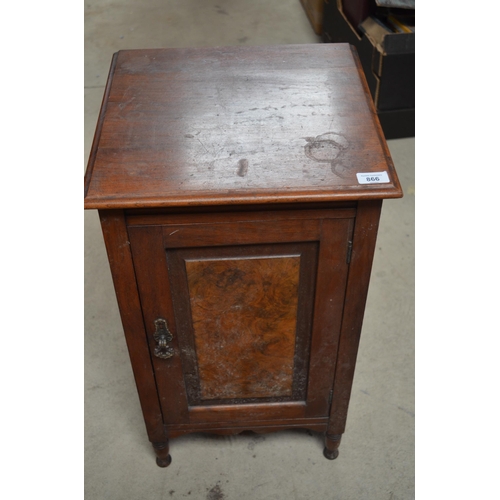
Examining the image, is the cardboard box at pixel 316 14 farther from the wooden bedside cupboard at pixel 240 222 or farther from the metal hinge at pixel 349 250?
the metal hinge at pixel 349 250

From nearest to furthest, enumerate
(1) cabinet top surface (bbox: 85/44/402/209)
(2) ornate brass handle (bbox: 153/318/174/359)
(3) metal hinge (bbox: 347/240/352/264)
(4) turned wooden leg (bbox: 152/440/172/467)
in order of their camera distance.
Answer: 1. (1) cabinet top surface (bbox: 85/44/402/209)
2. (3) metal hinge (bbox: 347/240/352/264)
3. (2) ornate brass handle (bbox: 153/318/174/359)
4. (4) turned wooden leg (bbox: 152/440/172/467)

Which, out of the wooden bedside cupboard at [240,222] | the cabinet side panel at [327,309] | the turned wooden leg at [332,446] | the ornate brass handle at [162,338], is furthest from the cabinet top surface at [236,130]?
the turned wooden leg at [332,446]

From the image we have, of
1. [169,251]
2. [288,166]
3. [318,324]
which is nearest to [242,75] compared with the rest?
[288,166]

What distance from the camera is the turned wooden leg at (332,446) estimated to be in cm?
165

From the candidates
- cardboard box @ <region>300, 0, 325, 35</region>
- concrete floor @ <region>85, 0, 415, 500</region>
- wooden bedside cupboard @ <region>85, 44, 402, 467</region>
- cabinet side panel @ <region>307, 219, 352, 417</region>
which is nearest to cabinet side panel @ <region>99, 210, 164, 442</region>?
wooden bedside cupboard @ <region>85, 44, 402, 467</region>

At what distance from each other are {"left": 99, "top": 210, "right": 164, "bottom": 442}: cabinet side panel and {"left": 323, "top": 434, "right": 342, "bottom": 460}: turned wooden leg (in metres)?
0.46

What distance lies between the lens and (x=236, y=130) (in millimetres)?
1239

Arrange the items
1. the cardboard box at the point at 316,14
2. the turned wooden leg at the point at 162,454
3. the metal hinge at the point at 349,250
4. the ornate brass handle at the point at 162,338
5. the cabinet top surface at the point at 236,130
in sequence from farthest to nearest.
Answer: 1. the cardboard box at the point at 316,14
2. the turned wooden leg at the point at 162,454
3. the ornate brass handle at the point at 162,338
4. the metal hinge at the point at 349,250
5. the cabinet top surface at the point at 236,130

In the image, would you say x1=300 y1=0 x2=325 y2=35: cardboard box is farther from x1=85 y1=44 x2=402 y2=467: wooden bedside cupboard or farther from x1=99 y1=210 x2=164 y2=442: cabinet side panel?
x1=99 y1=210 x2=164 y2=442: cabinet side panel

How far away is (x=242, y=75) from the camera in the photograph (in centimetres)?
140

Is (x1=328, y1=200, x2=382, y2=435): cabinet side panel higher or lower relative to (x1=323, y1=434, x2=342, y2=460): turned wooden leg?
higher

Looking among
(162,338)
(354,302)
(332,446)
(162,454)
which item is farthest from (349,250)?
(162,454)

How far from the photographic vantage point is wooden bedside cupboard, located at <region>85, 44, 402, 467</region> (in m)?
1.13

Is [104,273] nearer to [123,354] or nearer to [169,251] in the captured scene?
[123,354]
